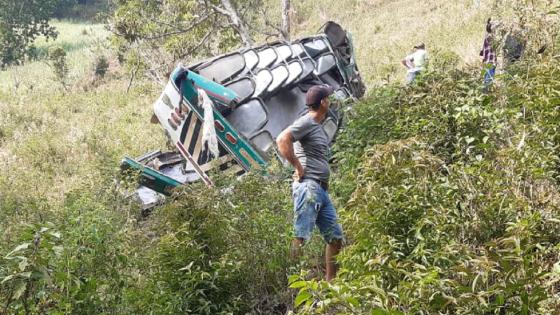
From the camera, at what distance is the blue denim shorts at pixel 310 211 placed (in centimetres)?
429

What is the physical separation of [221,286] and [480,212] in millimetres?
1910

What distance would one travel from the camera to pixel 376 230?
10.1ft

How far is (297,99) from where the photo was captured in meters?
7.77

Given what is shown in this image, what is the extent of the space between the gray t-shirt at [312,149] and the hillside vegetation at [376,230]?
292 mm

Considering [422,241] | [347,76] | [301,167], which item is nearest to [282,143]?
A: [301,167]

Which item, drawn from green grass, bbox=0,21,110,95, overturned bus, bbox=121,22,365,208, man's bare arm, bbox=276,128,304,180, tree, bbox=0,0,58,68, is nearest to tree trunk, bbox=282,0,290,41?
overturned bus, bbox=121,22,365,208

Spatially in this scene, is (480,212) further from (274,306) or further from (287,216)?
(287,216)

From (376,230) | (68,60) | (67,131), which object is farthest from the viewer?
(68,60)

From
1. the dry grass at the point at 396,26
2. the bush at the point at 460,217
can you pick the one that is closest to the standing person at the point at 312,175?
the bush at the point at 460,217

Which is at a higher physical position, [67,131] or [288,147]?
[288,147]

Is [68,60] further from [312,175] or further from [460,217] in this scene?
[460,217]

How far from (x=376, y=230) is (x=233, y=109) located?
442 cm

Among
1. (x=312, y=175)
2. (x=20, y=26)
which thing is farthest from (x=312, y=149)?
(x=20, y=26)

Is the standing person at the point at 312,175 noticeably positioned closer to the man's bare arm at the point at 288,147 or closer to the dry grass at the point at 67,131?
the man's bare arm at the point at 288,147
